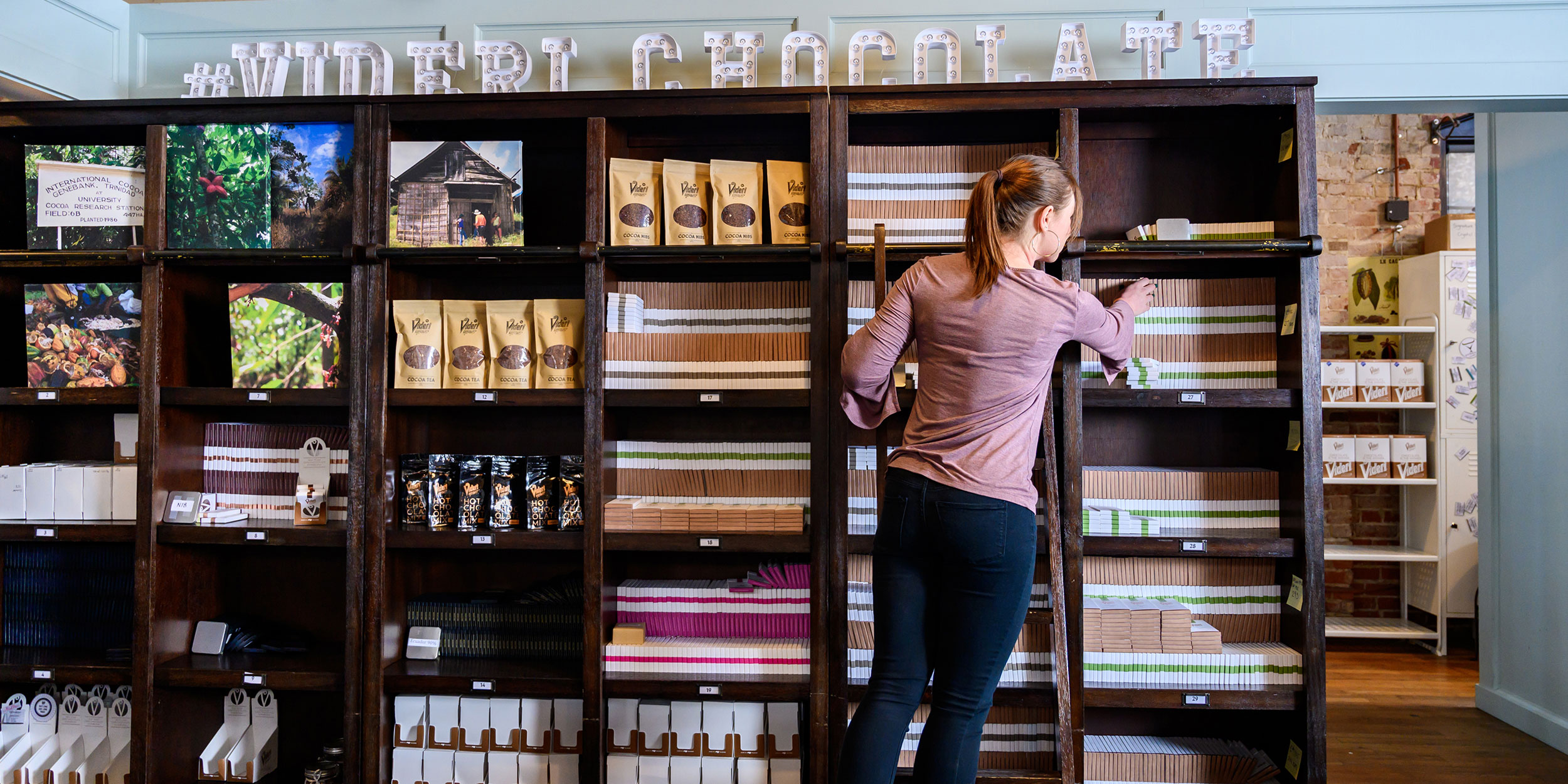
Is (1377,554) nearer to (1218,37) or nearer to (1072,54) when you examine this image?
(1218,37)

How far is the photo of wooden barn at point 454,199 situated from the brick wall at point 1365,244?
4.94 m

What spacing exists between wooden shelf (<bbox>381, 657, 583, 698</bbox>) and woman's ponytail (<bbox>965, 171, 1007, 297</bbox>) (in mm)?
1733

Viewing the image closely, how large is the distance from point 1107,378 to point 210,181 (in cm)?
289

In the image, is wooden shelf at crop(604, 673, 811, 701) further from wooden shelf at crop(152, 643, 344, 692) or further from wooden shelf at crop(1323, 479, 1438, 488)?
wooden shelf at crop(1323, 479, 1438, 488)

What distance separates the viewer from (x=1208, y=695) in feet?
8.21

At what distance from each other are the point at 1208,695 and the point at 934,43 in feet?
7.35

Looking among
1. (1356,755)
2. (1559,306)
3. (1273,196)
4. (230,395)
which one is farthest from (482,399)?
(1559,306)

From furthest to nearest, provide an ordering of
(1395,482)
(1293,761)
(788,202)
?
(1395,482), (788,202), (1293,761)

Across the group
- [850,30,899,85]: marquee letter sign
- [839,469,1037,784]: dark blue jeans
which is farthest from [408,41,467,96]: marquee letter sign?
[839,469,1037,784]: dark blue jeans

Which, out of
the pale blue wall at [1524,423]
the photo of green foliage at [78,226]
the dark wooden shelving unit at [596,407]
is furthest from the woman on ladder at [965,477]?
the pale blue wall at [1524,423]

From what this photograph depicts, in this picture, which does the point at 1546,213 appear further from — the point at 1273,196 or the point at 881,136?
the point at 881,136

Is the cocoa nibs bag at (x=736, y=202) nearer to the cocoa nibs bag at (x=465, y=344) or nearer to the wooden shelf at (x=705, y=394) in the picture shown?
the wooden shelf at (x=705, y=394)

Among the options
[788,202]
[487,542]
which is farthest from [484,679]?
[788,202]

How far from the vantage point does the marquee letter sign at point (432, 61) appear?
2879 mm
